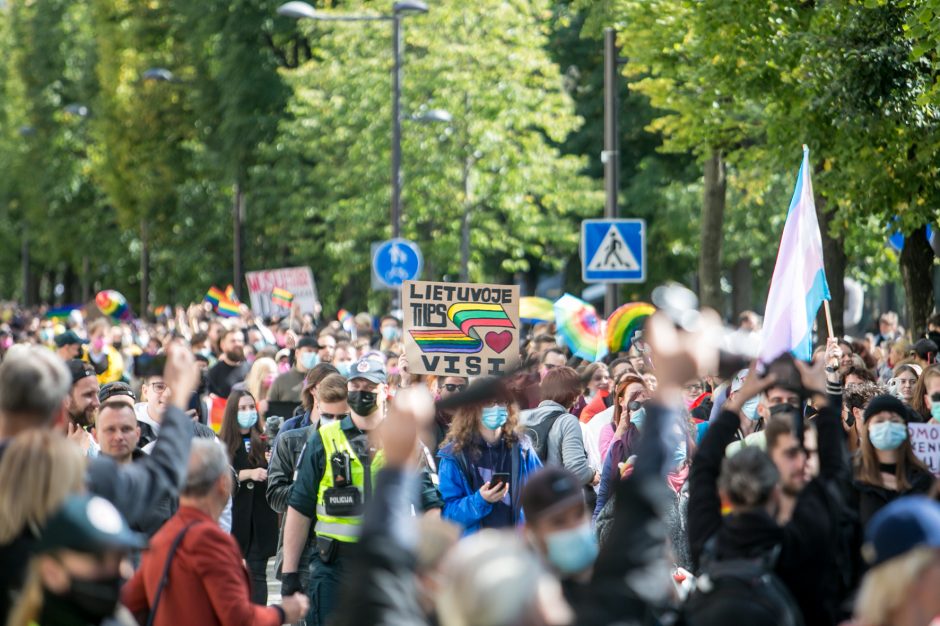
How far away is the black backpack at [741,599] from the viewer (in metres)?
5.49

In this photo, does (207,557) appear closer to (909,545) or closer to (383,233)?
(909,545)

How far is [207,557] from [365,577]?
5.39ft

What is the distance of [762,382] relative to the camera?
6566 mm

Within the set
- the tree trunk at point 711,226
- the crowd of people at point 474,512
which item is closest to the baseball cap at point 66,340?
the crowd of people at point 474,512

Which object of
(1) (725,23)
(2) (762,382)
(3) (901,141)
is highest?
(1) (725,23)

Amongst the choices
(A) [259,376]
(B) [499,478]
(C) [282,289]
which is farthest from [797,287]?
(C) [282,289]

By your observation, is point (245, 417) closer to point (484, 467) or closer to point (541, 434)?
point (541, 434)

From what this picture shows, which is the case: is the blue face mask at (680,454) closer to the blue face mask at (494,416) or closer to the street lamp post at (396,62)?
the blue face mask at (494,416)

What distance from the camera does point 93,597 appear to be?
195 inches

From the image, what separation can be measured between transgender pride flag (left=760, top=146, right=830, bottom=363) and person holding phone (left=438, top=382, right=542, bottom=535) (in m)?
1.33

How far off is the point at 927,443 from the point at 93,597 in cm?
462

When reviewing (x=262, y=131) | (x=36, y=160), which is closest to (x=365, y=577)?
(x=262, y=131)

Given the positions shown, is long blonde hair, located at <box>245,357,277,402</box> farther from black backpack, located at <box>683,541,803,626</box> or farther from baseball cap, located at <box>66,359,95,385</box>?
black backpack, located at <box>683,541,803,626</box>

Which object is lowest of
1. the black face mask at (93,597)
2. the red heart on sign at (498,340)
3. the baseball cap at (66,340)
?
the black face mask at (93,597)
